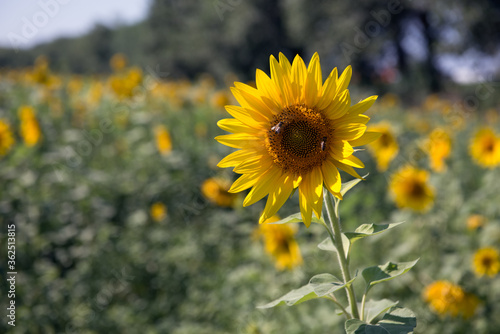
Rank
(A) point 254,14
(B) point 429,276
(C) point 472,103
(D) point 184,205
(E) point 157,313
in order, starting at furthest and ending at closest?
(A) point 254,14, (C) point 472,103, (D) point 184,205, (E) point 157,313, (B) point 429,276

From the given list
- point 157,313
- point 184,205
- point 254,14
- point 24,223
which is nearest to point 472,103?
point 184,205

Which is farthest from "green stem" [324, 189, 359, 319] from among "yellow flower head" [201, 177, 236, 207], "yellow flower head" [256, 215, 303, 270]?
"yellow flower head" [201, 177, 236, 207]

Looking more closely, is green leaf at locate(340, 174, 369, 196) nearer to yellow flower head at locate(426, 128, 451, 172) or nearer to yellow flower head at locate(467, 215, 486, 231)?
yellow flower head at locate(426, 128, 451, 172)

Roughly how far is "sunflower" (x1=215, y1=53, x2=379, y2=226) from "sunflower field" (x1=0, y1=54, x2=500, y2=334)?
0.06 metres

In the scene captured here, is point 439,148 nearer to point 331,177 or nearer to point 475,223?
point 475,223

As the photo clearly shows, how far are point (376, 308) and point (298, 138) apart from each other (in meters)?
0.54

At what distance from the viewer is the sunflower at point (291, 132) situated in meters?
1.18

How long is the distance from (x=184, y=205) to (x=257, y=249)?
1882 millimetres

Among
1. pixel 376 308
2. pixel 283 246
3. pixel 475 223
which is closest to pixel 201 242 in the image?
pixel 283 246

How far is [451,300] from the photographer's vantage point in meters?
2.60

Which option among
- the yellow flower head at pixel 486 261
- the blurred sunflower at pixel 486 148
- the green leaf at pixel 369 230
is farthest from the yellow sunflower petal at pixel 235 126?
the blurred sunflower at pixel 486 148

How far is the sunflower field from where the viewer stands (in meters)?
3.00

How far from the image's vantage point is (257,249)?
3484 millimetres

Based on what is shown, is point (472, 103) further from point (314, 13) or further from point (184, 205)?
point (314, 13)
